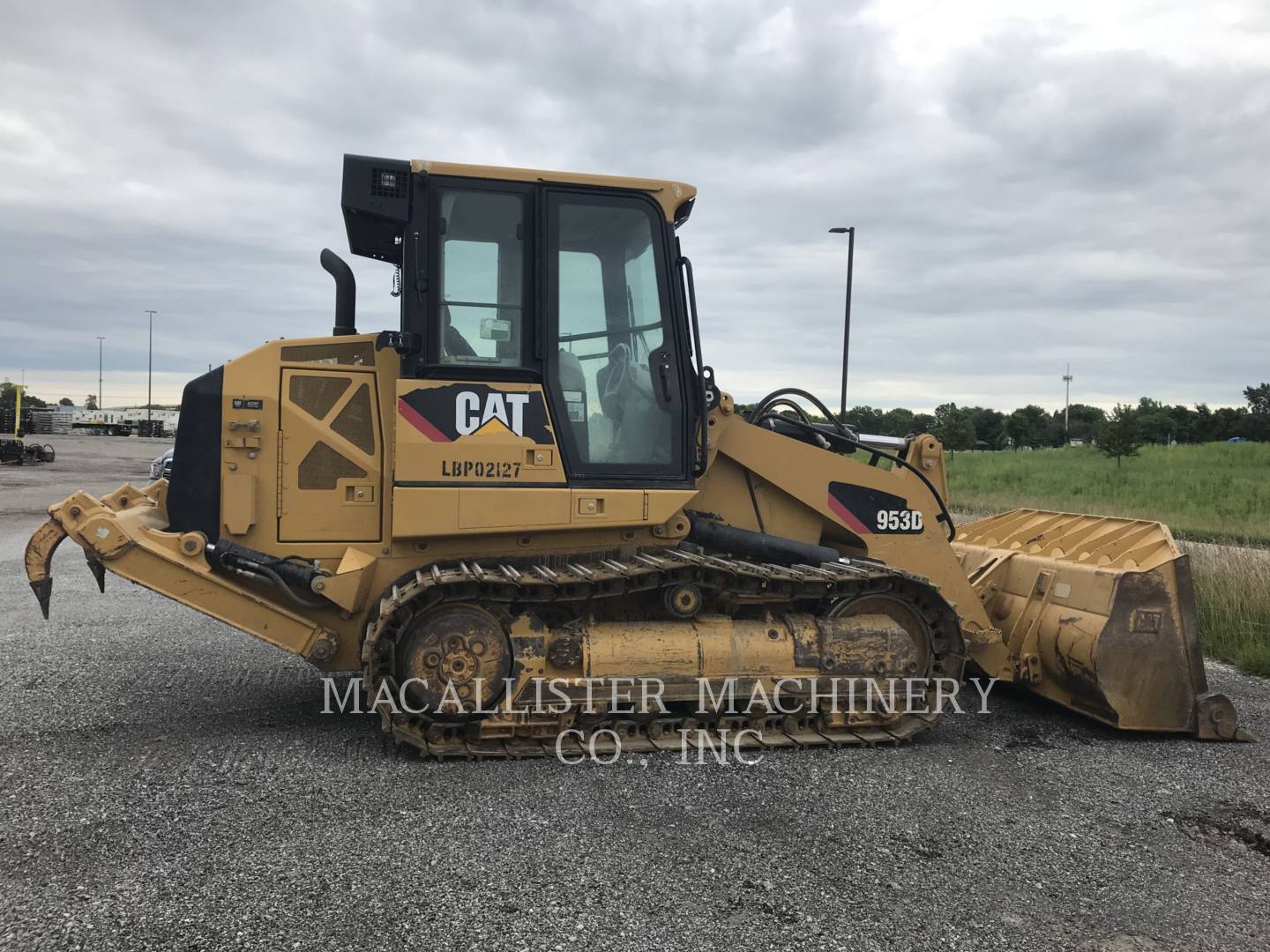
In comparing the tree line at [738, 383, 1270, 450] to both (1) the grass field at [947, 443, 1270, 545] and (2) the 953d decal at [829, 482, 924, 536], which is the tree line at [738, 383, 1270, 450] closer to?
(1) the grass field at [947, 443, 1270, 545]

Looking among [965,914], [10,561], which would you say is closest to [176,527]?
[965,914]

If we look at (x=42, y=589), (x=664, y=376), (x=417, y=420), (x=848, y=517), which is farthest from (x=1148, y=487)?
(x=42, y=589)

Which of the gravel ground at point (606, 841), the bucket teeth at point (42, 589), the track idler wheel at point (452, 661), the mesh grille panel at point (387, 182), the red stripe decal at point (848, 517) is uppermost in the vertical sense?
the mesh grille panel at point (387, 182)

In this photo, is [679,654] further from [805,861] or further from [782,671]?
[805,861]

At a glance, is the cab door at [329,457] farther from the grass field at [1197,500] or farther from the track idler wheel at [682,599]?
the grass field at [1197,500]

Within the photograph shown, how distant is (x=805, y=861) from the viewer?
3.79m

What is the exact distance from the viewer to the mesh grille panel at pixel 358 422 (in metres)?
5.30

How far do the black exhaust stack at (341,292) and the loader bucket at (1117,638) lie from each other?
4621 millimetres

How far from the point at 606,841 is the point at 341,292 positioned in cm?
368

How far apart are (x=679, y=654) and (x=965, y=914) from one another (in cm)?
205

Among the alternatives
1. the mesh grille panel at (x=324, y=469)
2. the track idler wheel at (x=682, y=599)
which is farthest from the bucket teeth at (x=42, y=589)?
the track idler wheel at (x=682, y=599)

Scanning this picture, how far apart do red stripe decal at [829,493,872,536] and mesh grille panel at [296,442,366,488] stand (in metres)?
2.92

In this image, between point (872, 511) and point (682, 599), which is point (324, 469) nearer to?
point (682, 599)

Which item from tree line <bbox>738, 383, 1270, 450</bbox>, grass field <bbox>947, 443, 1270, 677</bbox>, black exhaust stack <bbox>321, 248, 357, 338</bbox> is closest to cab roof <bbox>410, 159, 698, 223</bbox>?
black exhaust stack <bbox>321, 248, 357, 338</bbox>
